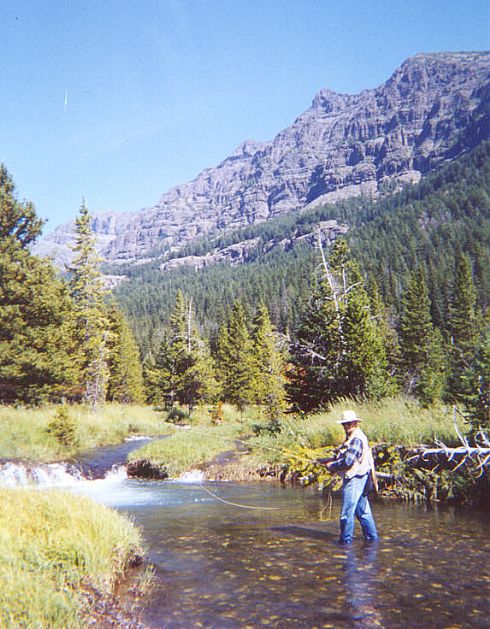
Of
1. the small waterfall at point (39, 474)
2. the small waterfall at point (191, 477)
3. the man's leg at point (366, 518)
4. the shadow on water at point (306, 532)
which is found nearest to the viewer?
the man's leg at point (366, 518)

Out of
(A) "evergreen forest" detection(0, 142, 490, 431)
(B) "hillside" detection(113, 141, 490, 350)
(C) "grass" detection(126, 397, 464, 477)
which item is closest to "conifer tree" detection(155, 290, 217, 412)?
(A) "evergreen forest" detection(0, 142, 490, 431)

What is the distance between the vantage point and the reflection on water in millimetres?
5613

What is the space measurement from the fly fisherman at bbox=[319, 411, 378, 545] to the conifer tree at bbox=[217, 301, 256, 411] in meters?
35.3

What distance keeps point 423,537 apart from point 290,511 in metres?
3.57

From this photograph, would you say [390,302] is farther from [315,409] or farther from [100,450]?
[100,450]

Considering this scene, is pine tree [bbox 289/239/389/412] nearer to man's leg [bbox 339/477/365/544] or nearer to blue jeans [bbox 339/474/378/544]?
blue jeans [bbox 339/474/378/544]

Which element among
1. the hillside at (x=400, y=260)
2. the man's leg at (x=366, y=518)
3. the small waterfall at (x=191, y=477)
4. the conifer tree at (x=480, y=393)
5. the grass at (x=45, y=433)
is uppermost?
the hillside at (x=400, y=260)

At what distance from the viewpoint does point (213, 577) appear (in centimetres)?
695

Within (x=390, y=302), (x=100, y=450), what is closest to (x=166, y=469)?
(x=100, y=450)

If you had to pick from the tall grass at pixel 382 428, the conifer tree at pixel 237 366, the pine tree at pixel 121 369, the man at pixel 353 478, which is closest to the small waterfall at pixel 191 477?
the tall grass at pixel 382 428

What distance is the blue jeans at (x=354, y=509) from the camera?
7.97m

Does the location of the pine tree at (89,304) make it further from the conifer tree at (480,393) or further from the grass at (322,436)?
the conifer tree at (480,393)

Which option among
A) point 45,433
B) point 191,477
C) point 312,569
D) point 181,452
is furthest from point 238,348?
point 312,569

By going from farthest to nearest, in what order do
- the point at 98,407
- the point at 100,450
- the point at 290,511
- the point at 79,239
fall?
the point at 79,239 → the point at 98,407 → the point at 100,450 → the point at 290,511
